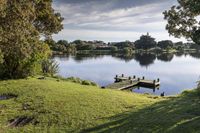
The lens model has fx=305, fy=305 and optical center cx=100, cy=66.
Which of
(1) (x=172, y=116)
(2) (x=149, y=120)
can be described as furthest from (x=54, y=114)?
(1) (x=172, y=116)

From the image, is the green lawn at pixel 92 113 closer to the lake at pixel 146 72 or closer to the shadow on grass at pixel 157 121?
the shadow on grass at pixel 157 121

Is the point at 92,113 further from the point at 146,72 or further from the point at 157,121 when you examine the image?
the point at 146,72

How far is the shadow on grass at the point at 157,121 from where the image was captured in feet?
43.3

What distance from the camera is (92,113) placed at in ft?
53.2

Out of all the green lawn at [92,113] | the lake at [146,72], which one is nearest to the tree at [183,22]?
the green lawn at [92,113]

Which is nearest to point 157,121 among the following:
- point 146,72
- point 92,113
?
point 92,113

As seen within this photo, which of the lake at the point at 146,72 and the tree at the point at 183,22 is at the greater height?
the tree at the point at 183,22

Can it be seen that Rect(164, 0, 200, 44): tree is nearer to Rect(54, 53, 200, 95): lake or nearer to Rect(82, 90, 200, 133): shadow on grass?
Rect(82, 90, 200, 133): shadow on grass

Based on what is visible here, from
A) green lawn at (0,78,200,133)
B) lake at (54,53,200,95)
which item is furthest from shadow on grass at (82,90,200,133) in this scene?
lake at (54,53,200,95)

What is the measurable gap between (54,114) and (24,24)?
5.34 meters

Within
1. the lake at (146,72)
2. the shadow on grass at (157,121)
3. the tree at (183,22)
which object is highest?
the tree at (183,22)

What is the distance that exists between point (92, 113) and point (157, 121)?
3643mm

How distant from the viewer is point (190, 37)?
67.2 ft

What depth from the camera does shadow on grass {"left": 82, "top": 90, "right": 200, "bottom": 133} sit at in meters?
13.2
